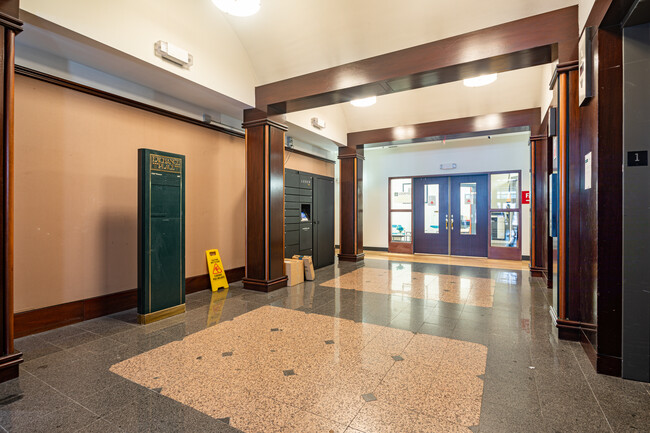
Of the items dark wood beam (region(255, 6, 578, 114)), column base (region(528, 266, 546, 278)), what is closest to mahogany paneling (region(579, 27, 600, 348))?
dark wood beam (region(255, 6, 578, 114))

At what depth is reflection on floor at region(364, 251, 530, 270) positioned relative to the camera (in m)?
7.83

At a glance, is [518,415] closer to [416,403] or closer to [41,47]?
[416,403]

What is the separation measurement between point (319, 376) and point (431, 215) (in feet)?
26.6

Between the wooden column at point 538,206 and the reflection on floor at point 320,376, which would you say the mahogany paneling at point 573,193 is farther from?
the wooden column at point 538,206

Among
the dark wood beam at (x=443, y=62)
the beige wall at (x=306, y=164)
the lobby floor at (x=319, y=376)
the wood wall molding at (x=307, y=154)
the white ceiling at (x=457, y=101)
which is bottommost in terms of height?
the lobby floor at (x=319, y=376)

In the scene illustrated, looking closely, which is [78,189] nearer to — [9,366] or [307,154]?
[9,366]

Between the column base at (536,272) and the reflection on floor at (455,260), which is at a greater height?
the column base at (536,272)

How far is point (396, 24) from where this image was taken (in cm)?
380

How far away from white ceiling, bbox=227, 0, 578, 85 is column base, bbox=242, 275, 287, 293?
3252 mm

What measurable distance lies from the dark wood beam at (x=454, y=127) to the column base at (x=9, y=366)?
707 cm

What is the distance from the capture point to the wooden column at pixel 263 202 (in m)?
5.15

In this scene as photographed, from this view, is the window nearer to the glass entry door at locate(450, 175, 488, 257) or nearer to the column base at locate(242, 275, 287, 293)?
the glass entry door at locate(450, 175, 488, 257)

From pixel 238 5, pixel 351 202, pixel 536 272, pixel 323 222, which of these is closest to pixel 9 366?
pixel 238 5

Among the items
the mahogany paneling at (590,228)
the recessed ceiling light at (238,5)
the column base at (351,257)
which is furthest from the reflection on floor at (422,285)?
the recessed ceiling light at (238,5)
